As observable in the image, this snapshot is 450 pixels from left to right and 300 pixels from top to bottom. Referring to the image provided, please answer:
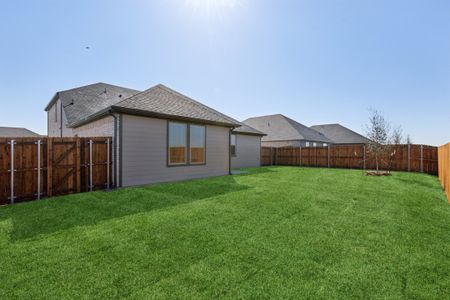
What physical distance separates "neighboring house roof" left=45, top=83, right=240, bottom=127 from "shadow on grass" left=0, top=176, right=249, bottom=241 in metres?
3.02

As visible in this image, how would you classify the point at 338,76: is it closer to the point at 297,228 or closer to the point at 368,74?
the point at 368,74

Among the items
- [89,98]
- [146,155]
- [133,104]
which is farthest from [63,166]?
[89,98]

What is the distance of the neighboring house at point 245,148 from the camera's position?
54.9ft

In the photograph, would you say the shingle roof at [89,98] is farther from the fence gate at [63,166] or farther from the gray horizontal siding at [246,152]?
the gray horizontal siding at [246,152]

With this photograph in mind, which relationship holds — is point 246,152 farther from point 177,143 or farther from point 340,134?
point 340,134

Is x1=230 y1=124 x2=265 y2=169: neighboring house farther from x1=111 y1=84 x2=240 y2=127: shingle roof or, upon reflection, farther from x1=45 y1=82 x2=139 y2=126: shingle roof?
x1=45 y1=82 x2=139 y2=126: shingle roof

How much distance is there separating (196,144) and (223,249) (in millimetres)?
7328

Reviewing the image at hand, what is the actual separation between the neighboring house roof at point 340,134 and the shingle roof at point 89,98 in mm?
29211

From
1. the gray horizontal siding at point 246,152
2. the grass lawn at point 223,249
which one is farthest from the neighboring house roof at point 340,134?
the grass lawn at point 223,249

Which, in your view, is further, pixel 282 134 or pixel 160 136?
pixel 282 134

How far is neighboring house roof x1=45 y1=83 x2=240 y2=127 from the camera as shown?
834cm

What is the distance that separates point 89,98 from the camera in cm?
1625

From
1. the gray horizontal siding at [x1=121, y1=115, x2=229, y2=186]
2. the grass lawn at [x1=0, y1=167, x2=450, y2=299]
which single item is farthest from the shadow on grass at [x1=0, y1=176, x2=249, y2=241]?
the gray horizontal siding at [x1=121, y1=115, x2=229, y2=186]

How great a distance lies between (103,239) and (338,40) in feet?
42.5
